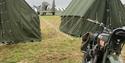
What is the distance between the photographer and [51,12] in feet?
110

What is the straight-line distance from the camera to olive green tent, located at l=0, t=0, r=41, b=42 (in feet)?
39.2

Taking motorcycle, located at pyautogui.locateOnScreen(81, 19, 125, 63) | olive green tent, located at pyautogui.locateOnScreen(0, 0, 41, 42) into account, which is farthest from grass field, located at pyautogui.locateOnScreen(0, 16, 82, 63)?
motorcycle, located at pyautogui.locateOnScreen(81, 19, 125, 63)

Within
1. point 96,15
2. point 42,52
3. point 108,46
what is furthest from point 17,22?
point 108,46

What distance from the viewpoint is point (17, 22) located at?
483 inches

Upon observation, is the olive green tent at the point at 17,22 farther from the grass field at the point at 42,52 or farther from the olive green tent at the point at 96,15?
the olive green tent at the point at 96,15

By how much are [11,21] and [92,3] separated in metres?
4.23

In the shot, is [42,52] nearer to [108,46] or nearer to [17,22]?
[17,22]

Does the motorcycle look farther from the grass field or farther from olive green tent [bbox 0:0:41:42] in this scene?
olive green tent [bbox 0:0:41:42]

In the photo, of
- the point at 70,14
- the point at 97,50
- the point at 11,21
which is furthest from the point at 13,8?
the point at 97,50

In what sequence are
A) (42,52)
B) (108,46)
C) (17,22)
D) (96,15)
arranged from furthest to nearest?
(96,15) < (17,22) < (42,52) < (108,46)

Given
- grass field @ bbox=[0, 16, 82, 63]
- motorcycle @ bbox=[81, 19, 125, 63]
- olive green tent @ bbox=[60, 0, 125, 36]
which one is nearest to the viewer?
motorcycle @ bbox=[81, 19, 125, 63]

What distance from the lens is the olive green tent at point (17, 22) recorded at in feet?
39.2

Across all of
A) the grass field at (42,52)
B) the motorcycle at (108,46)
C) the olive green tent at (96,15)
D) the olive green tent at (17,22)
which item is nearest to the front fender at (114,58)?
Answer: the motorcycle at (108,46)

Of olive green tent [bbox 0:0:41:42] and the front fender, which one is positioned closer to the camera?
the front fender
